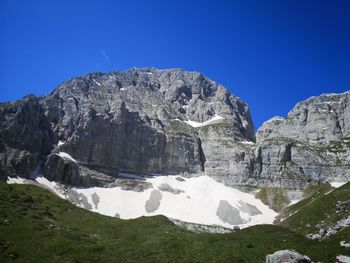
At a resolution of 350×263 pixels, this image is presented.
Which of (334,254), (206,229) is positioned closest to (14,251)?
(334,254)

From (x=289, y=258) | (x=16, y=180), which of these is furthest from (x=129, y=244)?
(x=16, y=180)

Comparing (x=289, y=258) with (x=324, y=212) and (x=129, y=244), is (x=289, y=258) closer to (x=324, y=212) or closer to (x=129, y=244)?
(x=129, y=244)

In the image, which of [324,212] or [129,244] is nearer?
[129,244]

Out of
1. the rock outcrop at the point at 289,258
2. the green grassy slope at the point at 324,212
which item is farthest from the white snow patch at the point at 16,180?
the rock outcrop at the point at 289,258

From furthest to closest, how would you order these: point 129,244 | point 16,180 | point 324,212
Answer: point 16,180 < point 324,212 < point 129,244

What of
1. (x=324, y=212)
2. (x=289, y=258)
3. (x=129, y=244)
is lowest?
(x=129, y=244)

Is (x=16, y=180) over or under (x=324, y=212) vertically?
under

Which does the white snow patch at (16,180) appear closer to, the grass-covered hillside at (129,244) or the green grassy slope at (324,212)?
the grass-covered hillside at (129,244)

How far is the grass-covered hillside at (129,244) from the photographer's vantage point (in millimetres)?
46906

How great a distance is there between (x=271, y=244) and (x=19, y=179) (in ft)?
524

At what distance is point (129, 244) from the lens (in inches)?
2272

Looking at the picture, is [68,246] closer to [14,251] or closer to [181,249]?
[14,251]

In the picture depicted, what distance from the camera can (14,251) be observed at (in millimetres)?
48375

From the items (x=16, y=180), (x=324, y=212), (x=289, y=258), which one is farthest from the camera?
(x=16, y=180)
